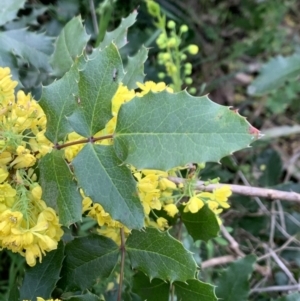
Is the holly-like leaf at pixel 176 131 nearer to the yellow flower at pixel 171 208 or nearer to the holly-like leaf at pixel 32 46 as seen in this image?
the yellow flower at pixel 171 208

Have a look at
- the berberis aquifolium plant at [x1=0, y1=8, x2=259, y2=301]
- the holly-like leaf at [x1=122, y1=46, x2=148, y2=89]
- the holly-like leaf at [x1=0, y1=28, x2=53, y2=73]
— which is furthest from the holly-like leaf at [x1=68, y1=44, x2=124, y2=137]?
the holly-like leaf at [x1=0, y1=28, x2=53, y2=73]

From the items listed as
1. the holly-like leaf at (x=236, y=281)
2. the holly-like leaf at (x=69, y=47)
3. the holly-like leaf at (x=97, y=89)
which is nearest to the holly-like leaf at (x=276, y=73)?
the holly-like leaf at (x=236, y=281)

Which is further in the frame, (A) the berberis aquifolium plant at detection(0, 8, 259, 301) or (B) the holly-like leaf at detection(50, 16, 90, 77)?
(B) the holly-like leaf at detection(50, 16, 90, 77)

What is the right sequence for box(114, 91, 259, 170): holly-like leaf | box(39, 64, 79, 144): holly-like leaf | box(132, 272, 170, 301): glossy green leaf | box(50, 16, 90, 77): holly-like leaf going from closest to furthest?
box(114, 91, 259, 170): holly-like leaf
box(39, 64, 79, 144): holly-like leaf
box(132, 272, 170, 301): glossy green leaf
box(50, 16, 90, 77): holly-like leaf

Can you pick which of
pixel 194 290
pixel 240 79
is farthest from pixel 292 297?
pixel 240 79

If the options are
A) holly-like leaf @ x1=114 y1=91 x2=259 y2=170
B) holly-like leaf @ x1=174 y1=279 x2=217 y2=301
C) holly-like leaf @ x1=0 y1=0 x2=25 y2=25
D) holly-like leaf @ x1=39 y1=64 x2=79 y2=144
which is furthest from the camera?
holly-like leaf @ x1=0 y1=0 x2=25 y2=25

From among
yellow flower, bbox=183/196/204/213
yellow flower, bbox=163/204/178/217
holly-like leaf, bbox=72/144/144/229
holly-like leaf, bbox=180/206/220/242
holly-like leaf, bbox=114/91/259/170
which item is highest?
holly-like leaf, bbox=114/91/259/170

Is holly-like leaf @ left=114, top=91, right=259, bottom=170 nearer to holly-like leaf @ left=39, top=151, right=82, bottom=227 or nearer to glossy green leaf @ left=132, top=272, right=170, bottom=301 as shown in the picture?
holly-like leaf @ left=39, top=151, right=82, bottom=227
